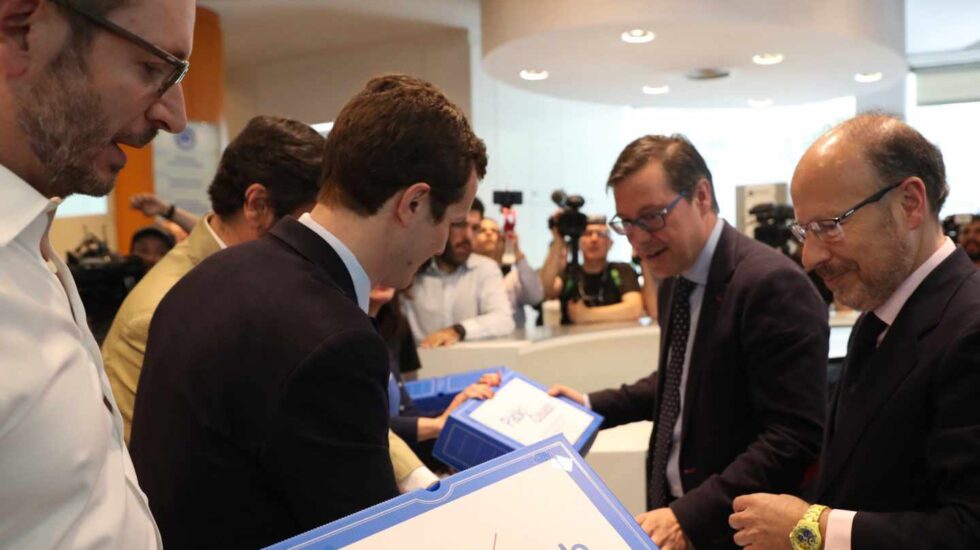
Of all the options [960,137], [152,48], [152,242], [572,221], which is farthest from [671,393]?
[960,137]

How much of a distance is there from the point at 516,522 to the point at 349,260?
1.64 feet

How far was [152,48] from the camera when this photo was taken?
897 millimetres

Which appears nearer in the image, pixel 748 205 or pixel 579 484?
pixel 579 484

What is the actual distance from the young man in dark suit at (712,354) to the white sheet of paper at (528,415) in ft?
0.59

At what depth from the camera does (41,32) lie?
0.82 meters

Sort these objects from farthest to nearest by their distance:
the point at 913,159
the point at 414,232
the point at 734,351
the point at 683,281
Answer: the point at 683,281
the point at 734,351
the point at 913,159
the point at 414,232

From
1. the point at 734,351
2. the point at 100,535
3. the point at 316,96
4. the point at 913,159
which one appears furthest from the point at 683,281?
the point at 316,96

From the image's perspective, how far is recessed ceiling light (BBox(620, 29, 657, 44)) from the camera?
5.83m

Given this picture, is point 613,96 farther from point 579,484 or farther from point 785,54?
point 579,484

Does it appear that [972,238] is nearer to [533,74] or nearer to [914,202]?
[533,74]

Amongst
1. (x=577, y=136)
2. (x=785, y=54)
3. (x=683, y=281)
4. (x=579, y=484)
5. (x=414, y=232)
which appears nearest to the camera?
(x=579, y=484)

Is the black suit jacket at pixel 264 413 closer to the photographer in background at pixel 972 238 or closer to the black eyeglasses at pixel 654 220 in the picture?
the black eyeglasses at pixel 654 220

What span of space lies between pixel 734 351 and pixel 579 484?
3.23 feet

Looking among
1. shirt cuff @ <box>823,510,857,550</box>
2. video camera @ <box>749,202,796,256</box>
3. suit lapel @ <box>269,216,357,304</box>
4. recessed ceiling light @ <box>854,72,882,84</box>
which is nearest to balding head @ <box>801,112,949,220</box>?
shirt cuff @ <box>823,510,857,550</box>
